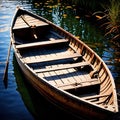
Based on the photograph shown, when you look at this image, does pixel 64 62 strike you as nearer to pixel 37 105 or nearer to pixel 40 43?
pixel 40 43

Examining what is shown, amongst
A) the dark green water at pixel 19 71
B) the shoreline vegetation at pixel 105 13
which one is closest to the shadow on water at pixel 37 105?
the dark green water at pixel 19 71

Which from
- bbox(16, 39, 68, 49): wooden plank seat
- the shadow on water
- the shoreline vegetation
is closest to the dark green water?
the shadow on water

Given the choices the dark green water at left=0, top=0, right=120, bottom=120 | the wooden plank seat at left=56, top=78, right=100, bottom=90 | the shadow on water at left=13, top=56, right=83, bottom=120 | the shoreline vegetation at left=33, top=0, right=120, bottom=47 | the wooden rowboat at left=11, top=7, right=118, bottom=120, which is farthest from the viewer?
the shoreline vegetation at left=33, top=0, right=120, bottom=47

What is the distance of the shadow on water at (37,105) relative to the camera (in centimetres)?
763

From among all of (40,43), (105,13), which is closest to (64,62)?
(40,43)

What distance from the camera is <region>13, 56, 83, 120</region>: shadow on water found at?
7633 millimetres

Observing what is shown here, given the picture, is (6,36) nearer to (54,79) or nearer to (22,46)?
(22,46)

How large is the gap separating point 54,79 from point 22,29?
4091mm

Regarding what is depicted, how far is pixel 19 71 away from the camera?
10.4m

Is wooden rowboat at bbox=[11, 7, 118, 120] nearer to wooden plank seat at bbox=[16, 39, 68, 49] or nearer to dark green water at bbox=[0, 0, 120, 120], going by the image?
wooden plank seat at bbox=[16, 39, 68, 49]

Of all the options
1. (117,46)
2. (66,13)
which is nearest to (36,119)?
(117,46)

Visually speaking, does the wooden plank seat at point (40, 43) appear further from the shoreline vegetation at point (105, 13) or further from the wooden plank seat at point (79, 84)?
the wooden plank seat at point (79, 84)

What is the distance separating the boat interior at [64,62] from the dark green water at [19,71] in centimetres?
83

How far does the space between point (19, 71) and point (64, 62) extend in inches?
80.8
